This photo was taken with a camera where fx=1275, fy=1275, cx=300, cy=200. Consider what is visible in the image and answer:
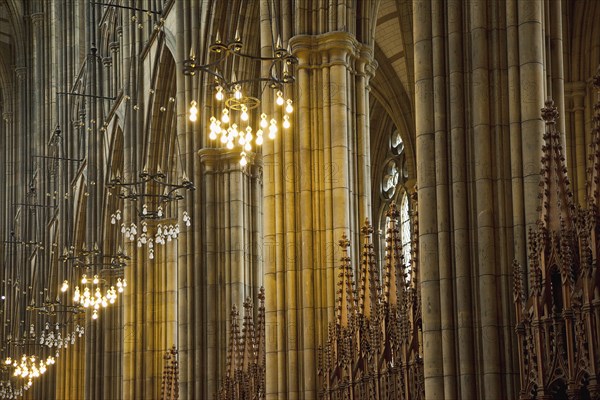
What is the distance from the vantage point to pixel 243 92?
86.4 feet

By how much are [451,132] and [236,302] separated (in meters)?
12.1

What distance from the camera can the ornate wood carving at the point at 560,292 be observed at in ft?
44.0

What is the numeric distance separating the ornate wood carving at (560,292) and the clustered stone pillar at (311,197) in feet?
24.6

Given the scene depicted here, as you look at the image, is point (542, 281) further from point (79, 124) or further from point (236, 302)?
point (79, 124)

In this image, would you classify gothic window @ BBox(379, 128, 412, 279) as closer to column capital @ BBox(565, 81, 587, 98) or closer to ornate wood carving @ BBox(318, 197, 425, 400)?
column capital @ BBox(565, 81, 587, 98)

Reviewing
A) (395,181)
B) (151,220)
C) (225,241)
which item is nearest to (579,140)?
(225,241)

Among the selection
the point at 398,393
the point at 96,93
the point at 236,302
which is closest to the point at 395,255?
the point at 398,393

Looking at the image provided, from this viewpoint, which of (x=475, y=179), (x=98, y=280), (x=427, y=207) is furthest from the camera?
(x=98, y=280)

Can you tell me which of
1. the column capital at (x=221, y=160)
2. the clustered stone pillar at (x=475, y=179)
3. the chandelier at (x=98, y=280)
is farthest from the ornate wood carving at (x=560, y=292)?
the chandelier at (x=98, y=280)

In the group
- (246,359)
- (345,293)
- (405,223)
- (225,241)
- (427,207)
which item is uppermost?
(405,223)

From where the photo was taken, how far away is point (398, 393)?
714 inches

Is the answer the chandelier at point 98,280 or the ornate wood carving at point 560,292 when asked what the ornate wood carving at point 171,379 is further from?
the ornate wood carving at point 560,292

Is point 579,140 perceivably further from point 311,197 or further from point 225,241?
point 311,197

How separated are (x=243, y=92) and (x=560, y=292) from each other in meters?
13.2
